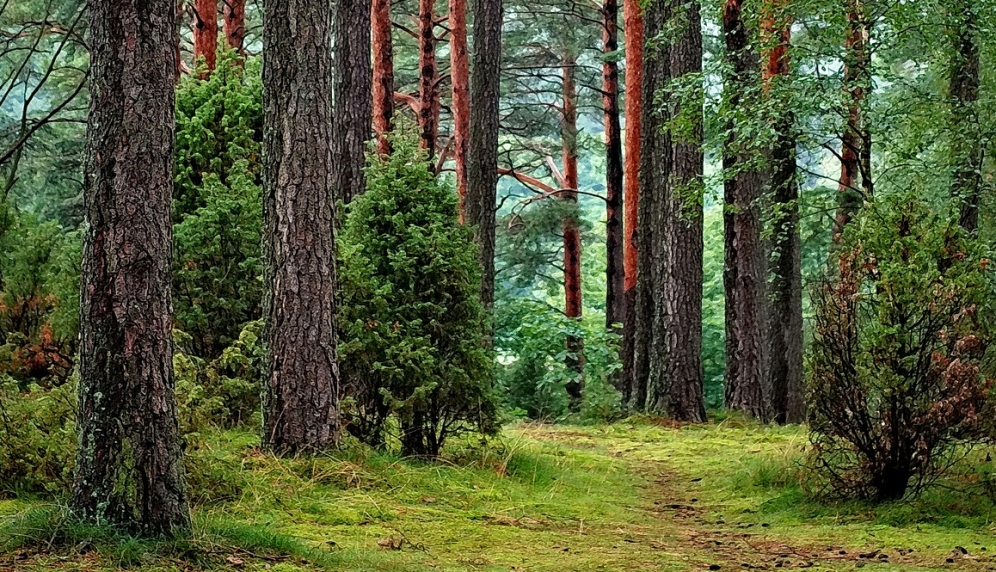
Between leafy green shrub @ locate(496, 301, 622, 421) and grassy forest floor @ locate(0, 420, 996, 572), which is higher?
leafy green shrub @ locate(496, 301, 622, 421)

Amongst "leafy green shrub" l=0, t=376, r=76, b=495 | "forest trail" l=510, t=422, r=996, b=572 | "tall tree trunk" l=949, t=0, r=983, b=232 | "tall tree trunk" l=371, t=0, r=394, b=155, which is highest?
"tall tree trunk" l=371, t=0, r=394, b=155

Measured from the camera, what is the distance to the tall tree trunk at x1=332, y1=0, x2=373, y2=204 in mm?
11805

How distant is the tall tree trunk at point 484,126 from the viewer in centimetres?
Result: 1476

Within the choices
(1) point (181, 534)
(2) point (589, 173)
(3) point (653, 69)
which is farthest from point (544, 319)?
(2) point (589, 173)

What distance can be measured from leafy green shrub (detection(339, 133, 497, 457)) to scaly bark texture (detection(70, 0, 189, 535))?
10.2 ft

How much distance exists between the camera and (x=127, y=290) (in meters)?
4.50

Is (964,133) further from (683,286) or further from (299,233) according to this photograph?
(299,233)

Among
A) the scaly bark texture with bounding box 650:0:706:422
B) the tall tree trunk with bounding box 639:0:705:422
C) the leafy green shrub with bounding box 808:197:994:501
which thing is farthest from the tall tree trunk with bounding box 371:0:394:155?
the leafy green shrub with bounding box 808:197:994:501

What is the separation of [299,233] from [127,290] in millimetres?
2744

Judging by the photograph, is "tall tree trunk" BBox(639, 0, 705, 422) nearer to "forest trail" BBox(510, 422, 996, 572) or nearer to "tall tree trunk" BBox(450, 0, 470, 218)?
"forest trail" BBox(510, 422, 996, 572)

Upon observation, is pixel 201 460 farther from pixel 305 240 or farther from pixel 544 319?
pixel 544 319

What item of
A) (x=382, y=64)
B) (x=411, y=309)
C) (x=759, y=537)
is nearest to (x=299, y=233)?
(x=411, y=309)

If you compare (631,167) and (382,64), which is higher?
(382,64)

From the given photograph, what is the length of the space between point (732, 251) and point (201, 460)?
31.0 ft
